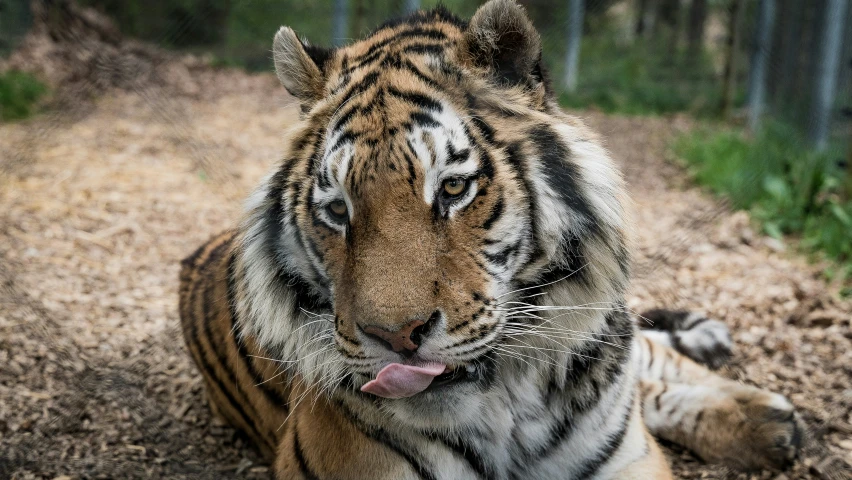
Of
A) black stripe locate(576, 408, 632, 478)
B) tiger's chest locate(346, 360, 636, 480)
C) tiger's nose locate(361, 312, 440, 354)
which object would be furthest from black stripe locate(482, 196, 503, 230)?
black stripe locate(576, 408, 632, 478)

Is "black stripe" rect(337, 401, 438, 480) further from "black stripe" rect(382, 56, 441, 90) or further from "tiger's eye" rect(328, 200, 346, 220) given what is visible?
"black stripe" rect(382, 56, 441, 90)

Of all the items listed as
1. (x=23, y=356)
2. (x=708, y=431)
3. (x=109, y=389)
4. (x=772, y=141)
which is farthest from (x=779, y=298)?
(x=23, y=356)

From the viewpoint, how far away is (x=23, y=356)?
270 centimetres

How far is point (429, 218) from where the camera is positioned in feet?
5.18

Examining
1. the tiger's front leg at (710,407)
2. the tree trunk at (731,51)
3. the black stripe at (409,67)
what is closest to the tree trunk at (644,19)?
the tree trunk at (731,51)

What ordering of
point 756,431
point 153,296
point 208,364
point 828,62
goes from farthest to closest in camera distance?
point 828,62, point 153,296, point 208,364, point 756,431

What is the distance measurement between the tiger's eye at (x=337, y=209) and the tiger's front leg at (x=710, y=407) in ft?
4.39

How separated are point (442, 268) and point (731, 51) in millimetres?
5405

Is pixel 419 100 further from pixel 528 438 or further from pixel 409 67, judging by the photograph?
pixel 528 438

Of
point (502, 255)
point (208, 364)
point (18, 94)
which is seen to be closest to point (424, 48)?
point (502, 255)

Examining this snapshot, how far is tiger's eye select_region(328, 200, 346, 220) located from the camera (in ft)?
5.50

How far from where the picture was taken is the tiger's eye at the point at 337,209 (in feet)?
5.50

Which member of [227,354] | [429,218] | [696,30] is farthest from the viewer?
[696,30]

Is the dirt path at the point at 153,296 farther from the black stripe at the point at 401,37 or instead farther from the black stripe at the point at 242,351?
the black stripe at the point at 401,37
